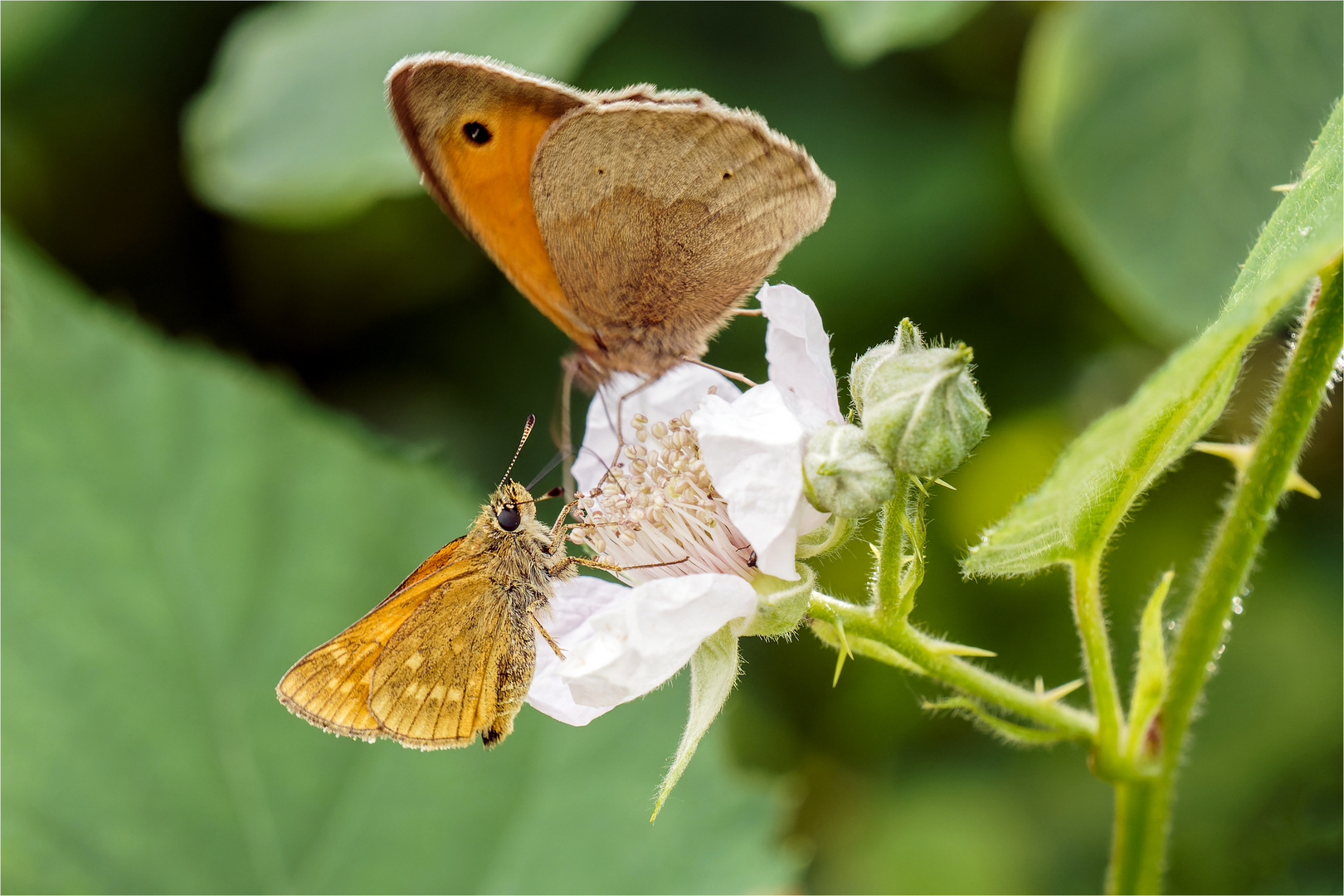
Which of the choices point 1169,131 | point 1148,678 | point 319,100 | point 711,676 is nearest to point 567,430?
point 711,676

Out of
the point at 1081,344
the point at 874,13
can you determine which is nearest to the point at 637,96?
the point at 874,13

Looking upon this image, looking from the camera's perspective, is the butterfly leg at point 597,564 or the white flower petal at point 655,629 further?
the butterfly leg at point 597,564

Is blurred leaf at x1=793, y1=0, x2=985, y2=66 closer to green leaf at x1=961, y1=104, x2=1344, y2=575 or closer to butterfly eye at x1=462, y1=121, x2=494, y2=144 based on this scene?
butterfly eye at x1=462, y1=121, x2=494, y2=144

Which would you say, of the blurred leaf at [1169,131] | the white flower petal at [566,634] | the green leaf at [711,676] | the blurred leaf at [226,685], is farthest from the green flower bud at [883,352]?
the blurred leaf at [1169,131]

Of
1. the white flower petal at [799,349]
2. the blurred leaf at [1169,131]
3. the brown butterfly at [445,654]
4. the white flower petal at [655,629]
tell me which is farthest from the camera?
the blurred leaf at [1169,131]

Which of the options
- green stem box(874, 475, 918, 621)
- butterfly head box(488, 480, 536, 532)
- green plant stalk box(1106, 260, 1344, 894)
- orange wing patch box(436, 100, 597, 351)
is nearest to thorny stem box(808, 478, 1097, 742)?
green stem box(874, 475, 918, 621)

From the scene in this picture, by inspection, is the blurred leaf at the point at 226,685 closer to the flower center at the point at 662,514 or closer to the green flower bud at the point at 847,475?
the flower center at the point at 662,514

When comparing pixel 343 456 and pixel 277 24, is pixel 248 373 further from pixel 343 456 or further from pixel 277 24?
pixel 277 24

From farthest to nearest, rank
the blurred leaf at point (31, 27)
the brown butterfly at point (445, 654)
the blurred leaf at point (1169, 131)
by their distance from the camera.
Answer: the blurred leaf at point (31, 27) → the blurred leaf at point (1169, 131) → the brown butterfly at point (445, 654)
